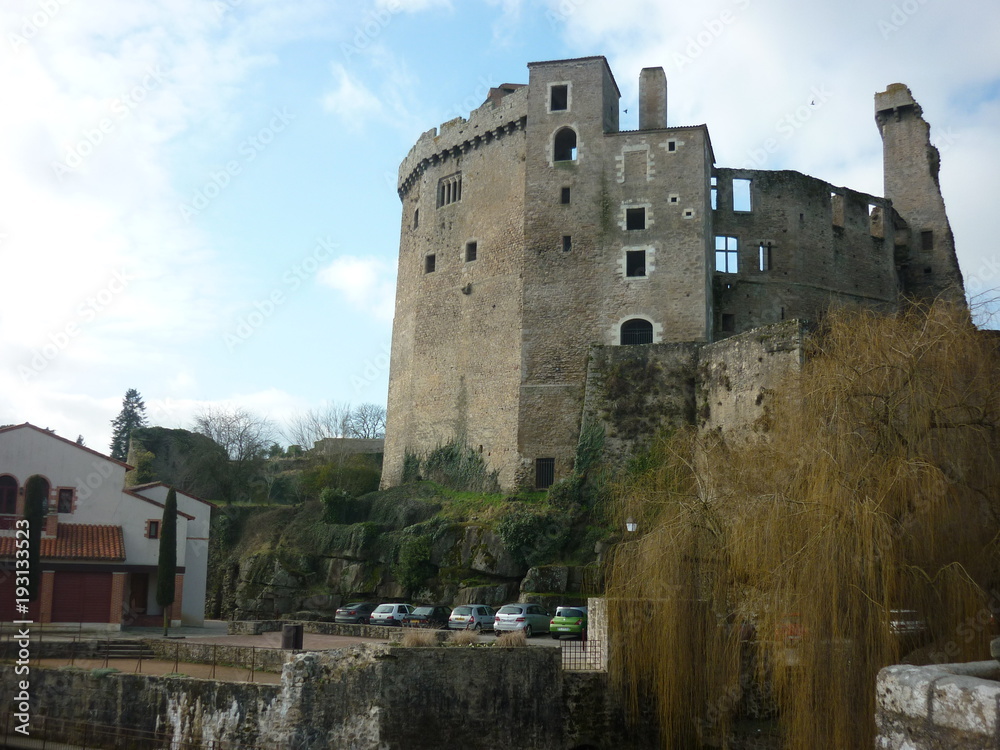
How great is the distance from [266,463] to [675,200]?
3126 centimetres

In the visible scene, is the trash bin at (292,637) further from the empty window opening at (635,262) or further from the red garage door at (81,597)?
the empty window opening at (635,262)

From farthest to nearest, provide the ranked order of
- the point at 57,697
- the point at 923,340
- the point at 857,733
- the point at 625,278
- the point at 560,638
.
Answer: the point at 625,278, the point at 560,638, the point at 57,697, the point at 923,340, the point at 857,733

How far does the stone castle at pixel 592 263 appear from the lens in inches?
1321

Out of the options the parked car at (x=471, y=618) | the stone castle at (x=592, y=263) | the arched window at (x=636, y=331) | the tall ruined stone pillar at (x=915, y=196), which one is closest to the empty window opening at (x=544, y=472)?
the stone castle at (x=592, y=263)

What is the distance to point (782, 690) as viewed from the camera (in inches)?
536

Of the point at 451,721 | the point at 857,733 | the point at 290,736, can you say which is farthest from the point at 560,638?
the point at 857,733

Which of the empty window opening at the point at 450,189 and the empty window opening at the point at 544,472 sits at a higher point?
the empty window opening at the point at 450,189

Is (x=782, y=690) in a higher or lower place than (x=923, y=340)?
lower

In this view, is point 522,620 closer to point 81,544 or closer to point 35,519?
point 81,544

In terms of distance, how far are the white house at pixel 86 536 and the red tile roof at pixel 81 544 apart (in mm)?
26

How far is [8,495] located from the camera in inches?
1071

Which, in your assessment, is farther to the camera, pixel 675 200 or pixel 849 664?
pixel 675 200

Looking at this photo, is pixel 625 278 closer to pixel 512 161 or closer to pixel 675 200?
pixel 675 200

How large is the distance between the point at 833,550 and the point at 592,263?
895 inches
